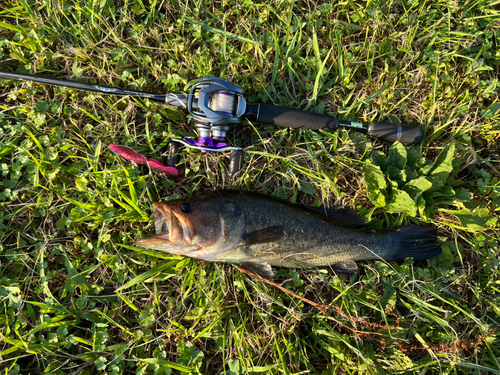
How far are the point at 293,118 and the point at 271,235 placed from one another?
4.09ft

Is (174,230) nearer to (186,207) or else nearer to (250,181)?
(186,207)

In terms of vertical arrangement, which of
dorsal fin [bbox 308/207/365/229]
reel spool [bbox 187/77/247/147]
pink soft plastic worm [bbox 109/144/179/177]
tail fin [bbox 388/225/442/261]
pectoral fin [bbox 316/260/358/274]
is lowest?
pectoral fin [bbox 316/260/358/274]

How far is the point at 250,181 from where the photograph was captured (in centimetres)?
316

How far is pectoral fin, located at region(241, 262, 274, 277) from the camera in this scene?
281 centimetres

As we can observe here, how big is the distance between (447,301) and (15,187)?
464cm

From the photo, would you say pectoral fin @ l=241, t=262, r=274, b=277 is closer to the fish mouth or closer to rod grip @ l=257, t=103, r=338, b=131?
the fish mouth

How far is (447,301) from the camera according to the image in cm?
301

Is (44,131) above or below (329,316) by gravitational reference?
above

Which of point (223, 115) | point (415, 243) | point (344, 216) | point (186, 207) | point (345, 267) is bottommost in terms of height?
point (345, 267)

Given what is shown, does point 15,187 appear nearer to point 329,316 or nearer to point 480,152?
point 329,316

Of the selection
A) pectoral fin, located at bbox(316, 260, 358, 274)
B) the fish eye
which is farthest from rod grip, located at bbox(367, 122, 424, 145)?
the fish eye

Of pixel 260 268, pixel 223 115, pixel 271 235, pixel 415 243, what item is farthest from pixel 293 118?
pixel 415 243

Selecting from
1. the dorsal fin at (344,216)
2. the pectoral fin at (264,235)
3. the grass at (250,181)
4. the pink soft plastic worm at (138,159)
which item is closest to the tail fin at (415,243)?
the grass at (250,181)

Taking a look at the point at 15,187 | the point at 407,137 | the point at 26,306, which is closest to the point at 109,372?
the point at 26,306
